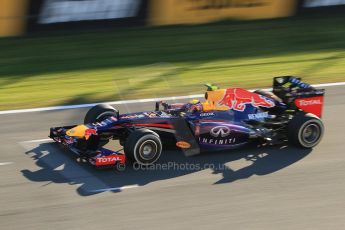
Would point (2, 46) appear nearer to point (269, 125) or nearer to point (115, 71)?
point (115, 71)

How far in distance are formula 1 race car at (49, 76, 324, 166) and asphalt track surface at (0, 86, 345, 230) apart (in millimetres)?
201

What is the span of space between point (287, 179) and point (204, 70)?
6.10m

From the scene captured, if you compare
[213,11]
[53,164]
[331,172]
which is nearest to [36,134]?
[53,164]

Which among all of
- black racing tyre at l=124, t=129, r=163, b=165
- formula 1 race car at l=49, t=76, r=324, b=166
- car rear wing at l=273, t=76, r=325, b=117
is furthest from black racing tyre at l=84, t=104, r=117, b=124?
car rear wing at l=273, t=76, r=325, b=117

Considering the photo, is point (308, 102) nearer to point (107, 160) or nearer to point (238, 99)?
point (238, 99)

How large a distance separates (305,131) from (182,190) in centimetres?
227

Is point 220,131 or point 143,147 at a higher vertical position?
point 220,131

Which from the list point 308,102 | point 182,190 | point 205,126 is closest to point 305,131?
point 308,102

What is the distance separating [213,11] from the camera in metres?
17.4

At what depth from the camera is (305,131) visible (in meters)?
9.55

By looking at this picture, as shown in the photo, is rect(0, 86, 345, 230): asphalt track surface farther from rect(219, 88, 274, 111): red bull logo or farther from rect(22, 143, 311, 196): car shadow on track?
rect(219, 88, 274, 111): red bull logo

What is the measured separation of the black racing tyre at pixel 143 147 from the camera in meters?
8.62

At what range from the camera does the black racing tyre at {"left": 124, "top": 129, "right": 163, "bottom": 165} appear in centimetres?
862

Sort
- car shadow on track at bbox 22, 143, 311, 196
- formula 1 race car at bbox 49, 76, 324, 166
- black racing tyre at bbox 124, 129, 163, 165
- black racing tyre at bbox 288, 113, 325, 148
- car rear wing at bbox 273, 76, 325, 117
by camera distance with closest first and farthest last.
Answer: car shadow on track at bbox 22, 143, 311, 196, black racing tyre at bbox 124, 129, 163, 165, formula 1 race car at bbox 49, 76, 324, 166, black racing tyre at bbox 288, 113, 325, 148, car rear wing at bbox 273, 76, 325, 117
